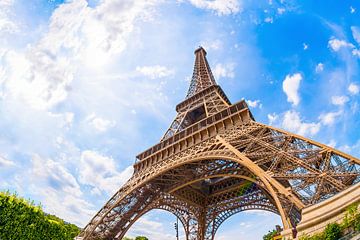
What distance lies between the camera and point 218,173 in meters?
19.7

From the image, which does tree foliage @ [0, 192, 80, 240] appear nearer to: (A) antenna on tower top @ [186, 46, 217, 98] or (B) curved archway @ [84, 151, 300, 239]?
(B) curved archway @ [84, 151, 300, 239]

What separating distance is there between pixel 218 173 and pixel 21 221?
42.6 feet

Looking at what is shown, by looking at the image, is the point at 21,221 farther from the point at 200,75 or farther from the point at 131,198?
the point at 200,75

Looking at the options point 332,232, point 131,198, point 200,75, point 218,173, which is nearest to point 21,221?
point 131,198

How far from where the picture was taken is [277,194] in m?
11.4

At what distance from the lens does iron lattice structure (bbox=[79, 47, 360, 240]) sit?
11.6 m

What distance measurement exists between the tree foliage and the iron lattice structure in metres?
3.54

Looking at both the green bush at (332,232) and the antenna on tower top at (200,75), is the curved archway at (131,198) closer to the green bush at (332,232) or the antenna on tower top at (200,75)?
the green bush at (332,232)

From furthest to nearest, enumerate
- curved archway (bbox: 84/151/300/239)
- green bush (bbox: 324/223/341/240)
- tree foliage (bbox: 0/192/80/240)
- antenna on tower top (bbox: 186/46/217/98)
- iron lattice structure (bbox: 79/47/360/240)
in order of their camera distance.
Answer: antenna on tower top (bbox: 186/46/217/98) < curved archway (bbox: 84/151/300/239) < tree foliage (bbox: 0/192/80/240) < iron lattice structure (bbox: 79/47/360/240) < green bush (bbox: 324/223/341/240)

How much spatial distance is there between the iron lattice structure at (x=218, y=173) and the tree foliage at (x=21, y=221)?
139 inches

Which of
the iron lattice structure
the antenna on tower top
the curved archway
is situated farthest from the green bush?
the antenna on tower top

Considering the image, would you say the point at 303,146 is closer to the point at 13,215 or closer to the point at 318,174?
the point at 318,174

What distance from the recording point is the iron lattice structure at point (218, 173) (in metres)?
11.6

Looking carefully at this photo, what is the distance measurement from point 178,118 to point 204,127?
8.52m
